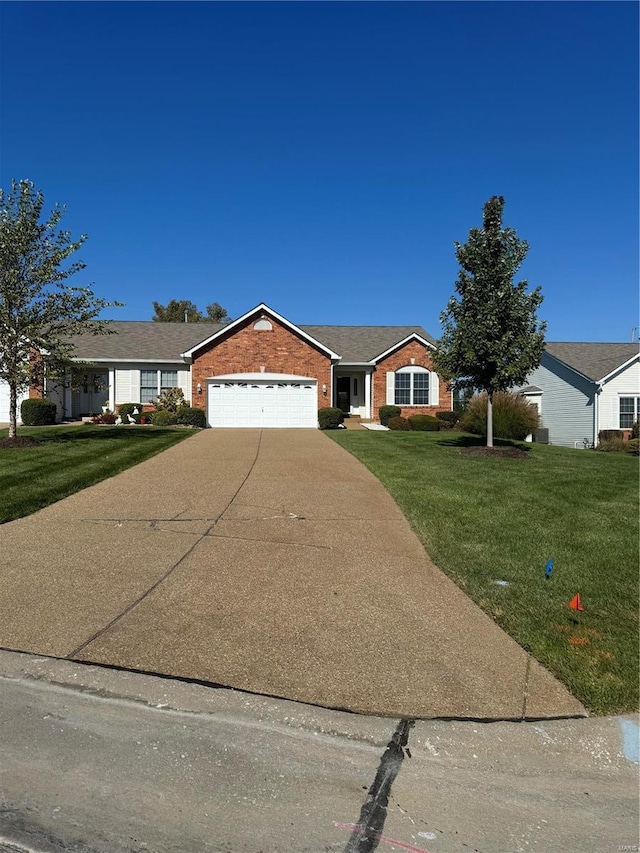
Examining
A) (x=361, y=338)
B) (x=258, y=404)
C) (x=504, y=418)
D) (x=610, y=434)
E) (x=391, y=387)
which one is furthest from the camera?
(x=361, y=338)

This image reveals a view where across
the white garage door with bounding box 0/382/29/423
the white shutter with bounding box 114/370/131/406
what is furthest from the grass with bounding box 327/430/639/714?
the white garage door with bounding box 0/382/29/423

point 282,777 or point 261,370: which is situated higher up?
point 261,370

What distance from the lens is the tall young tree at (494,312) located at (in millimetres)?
15531

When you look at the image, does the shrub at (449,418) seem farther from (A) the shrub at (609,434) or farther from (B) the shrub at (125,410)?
(B) the shrub at (125,410)

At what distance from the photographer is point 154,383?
2942cm

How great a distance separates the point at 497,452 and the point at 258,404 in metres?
13.3

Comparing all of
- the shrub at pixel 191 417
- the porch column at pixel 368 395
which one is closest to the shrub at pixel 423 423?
the porch column at pixel 368 395

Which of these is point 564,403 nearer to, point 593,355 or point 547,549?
point 593,355

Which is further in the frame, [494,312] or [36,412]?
[36,412]

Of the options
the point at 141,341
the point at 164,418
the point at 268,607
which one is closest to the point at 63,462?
the point at 268,607

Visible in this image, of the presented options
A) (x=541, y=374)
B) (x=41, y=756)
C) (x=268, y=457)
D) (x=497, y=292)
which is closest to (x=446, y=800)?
(x=41, y=756)

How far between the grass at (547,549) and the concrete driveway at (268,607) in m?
0.25

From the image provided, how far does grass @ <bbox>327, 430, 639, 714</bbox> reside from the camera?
4.25 metres

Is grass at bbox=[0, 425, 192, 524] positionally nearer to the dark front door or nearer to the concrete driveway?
the concrete driveway
